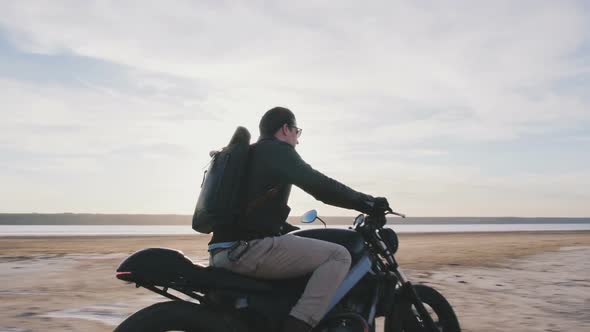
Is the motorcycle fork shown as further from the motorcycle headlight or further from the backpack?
the backpack

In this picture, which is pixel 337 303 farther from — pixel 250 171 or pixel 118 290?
pixel 118 290

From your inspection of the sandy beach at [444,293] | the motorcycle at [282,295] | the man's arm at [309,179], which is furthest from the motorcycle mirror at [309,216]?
the sandy beach at [444,293]

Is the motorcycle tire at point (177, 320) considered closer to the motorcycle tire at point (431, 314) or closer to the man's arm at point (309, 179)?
the man's arm at point (309, 179)

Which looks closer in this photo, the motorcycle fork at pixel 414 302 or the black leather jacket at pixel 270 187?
the black leather jacket at pixel 270 187

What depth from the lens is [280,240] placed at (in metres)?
4.27

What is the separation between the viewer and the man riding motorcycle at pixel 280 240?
4.19 metres

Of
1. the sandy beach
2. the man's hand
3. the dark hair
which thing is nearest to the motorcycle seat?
the man's hand

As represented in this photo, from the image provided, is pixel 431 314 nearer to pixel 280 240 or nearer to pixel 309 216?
pixel 309 216

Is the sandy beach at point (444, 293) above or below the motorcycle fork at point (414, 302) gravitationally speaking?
below

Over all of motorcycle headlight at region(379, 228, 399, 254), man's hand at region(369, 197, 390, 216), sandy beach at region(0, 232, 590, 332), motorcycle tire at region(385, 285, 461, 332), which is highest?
man's hand at region(369, 197, 390, 216)

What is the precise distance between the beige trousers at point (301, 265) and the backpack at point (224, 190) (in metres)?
0.26

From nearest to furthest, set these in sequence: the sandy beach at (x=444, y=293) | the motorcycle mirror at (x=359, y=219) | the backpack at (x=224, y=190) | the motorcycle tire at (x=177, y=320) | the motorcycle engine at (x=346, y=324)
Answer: the motorcycle tire at (x=177, y=320)
the backpack at (x=224, y=190)
the motorcycle engine at (x=346, y=324)
the motorcycle mirror at (x=359, y=219)
the sandy beach at (x=444, y=293)

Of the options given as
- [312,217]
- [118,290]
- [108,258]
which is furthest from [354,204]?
[108,258]

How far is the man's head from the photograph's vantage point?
4484 millimetres
